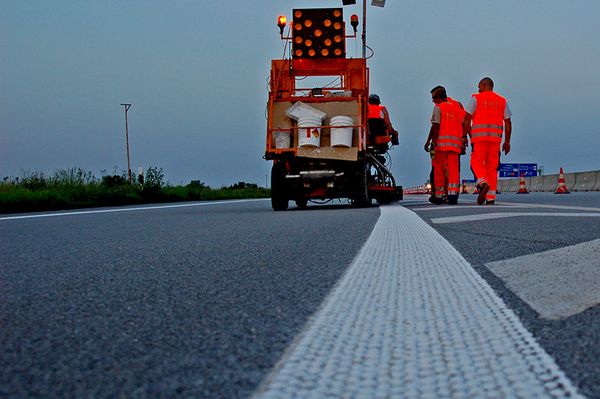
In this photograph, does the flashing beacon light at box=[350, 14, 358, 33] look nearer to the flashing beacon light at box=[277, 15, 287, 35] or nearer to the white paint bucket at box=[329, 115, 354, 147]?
the flashing beacon light at box=[277, 15, 287, 35]

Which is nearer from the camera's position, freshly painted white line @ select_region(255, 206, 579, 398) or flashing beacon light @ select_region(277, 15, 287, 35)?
freshly painted white line @ select_region(255, 206, 579, 398)

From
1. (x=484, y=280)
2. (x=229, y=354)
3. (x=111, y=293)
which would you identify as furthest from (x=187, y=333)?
(x=484, y=280)

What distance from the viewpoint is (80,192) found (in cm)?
1761

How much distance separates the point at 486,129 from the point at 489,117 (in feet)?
0.69

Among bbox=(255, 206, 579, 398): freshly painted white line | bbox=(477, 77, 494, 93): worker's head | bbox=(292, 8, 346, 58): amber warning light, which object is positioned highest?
bbox=(292, 8, 346, 58): amber warning light

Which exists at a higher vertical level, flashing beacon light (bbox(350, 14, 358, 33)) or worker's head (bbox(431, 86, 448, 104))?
flashing beacon light (bbox(350, 14, 358, 33))

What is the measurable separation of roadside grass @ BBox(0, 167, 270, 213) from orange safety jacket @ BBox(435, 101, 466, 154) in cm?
855

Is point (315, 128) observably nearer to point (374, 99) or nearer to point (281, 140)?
point (281, 140)

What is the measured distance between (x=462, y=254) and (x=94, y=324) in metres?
2.05

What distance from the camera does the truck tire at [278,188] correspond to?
11.6m

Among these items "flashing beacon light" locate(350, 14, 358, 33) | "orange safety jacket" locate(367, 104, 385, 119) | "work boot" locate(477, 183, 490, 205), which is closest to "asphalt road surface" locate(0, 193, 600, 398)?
"work boot" locate(477, 183, 490, 205)

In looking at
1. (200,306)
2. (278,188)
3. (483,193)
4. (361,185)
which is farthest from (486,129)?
(200,306)

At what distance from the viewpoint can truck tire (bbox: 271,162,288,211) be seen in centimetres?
1157

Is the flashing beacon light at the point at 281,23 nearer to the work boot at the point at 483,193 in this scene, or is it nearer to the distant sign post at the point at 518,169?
the work boot at the point at 483,193
